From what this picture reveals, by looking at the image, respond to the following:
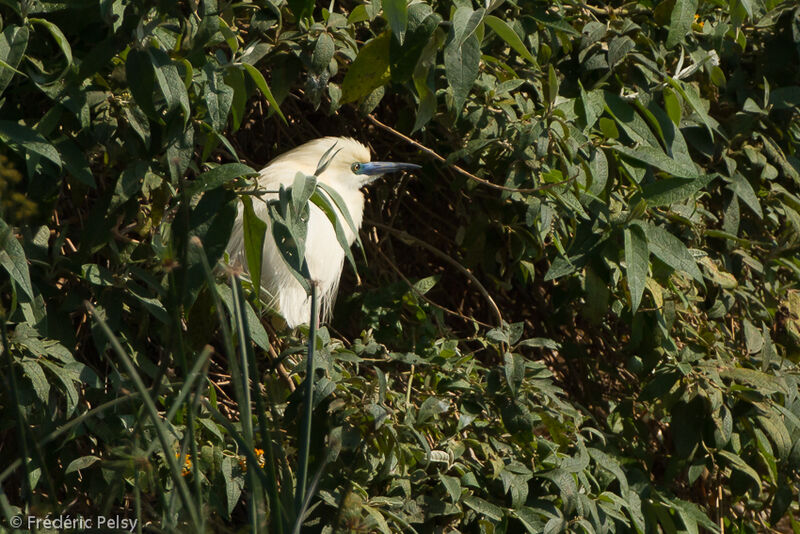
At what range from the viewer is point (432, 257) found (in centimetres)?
261

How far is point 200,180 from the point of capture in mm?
1296

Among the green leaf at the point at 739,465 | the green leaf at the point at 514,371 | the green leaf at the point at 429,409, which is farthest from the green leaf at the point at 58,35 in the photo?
the green leaf at the point at 739,465

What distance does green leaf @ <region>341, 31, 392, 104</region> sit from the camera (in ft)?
4.90

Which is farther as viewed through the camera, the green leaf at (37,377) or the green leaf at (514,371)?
→ the green leaf at (514,371)

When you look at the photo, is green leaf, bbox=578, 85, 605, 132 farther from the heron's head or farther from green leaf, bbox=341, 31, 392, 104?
the heron's head

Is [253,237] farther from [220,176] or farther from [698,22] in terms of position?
[698,22]

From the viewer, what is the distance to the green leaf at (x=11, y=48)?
1221 mm

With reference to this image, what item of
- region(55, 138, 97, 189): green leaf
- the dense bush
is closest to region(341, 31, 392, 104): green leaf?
the dense bush

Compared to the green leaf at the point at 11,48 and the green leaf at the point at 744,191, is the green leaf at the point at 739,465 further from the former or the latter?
the green leaf at the point at 11,48

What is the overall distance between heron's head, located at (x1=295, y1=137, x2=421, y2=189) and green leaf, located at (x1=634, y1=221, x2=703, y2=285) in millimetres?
726

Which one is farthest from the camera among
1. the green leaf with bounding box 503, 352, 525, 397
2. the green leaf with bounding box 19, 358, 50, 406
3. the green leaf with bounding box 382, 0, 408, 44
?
the green leaf with bounding box 503, 352, 525, 397

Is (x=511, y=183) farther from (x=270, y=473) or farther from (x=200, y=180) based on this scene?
(x=270, y=473)

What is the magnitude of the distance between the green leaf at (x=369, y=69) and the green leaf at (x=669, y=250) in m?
0.57

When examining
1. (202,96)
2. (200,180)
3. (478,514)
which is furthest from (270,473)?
(478,514)
